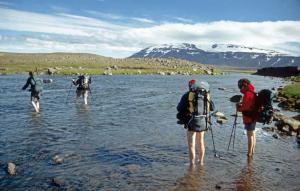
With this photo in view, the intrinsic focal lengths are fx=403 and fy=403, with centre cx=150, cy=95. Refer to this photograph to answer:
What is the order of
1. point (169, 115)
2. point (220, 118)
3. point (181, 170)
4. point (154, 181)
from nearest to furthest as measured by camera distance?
1. point (154, 181)
2. point (181, 170)
3. point (220, 118)
4. point (169, 115)

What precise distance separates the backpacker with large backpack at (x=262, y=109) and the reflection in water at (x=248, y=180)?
6.57ft

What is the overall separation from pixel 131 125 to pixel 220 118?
21.9 feet

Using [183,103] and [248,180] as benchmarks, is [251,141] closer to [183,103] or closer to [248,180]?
[248,180]

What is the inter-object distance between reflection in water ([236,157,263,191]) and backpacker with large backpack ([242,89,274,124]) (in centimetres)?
200

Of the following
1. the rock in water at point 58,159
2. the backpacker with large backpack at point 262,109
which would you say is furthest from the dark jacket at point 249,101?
the rock in water at point 58,159

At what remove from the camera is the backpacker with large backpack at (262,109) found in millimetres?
16250

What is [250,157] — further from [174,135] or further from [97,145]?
[97,145]

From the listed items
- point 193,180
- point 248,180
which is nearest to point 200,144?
point 193,180

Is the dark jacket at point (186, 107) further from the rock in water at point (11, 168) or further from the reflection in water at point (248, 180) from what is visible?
the rock in water at point (11, 168)

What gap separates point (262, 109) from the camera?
16.5 meters

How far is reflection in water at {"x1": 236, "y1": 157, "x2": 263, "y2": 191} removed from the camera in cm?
1359

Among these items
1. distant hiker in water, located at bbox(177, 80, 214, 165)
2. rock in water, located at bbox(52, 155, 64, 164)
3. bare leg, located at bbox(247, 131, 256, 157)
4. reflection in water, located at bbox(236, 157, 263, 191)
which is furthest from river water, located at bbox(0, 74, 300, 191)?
distant hiker in water, located at bbox(177, 80, 214, 165)

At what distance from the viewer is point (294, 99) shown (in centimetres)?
4100

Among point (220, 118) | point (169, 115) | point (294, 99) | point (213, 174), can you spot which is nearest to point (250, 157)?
point (213, 174)
